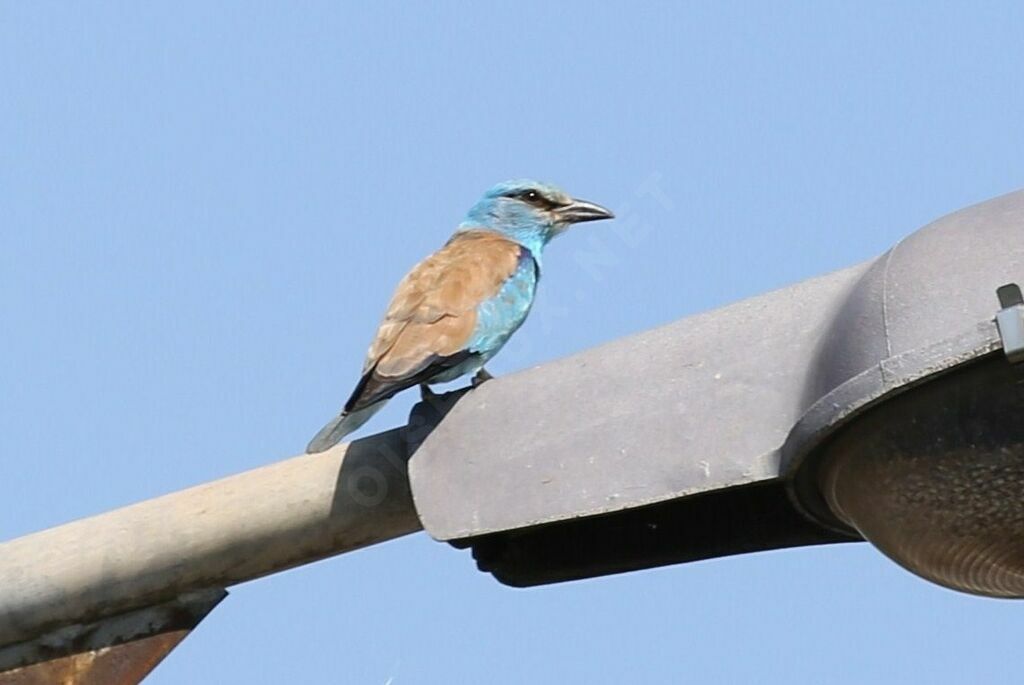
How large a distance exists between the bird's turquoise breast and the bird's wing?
0.02 m

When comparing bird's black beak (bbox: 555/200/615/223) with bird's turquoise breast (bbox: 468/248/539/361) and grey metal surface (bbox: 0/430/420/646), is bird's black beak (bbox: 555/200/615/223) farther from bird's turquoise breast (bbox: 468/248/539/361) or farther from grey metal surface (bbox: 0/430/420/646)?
grey metal surface (bbox: 0/430/420/646)

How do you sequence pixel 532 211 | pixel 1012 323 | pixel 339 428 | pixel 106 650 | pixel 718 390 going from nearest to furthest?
pixel 1012 323
pixel 718 390
pixel 106 650
pixel 339 428
pixel 532 211

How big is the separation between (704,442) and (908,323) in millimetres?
503

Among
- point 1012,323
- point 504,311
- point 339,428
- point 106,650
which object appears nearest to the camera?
point 1012,323

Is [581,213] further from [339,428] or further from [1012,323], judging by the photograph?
[1012,323]

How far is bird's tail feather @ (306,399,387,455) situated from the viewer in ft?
14.7

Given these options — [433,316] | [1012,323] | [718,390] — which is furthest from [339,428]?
[1012,323]

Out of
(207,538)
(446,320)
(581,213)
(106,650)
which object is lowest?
(106,650)

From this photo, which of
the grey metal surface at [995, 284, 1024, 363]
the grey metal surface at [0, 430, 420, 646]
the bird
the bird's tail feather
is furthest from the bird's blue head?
the grey metal surface at [995, 284, 1024, 363]

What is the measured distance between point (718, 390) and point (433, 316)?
1.92m

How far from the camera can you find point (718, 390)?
3229 mm

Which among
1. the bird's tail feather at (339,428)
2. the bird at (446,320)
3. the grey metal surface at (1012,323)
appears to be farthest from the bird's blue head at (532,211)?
the grey metal surface at (1012,323)

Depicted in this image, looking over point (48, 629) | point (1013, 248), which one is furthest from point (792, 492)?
point (48, 629)

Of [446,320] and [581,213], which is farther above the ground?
[581,213]
